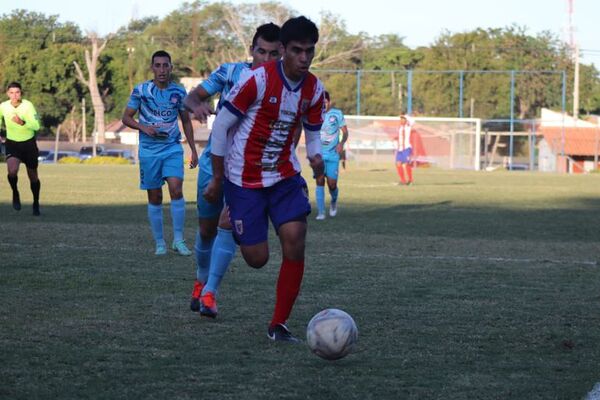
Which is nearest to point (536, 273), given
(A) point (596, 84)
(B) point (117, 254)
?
(B) point (117, 254)

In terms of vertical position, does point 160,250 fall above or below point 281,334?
below

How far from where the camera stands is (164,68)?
10492 millimetres

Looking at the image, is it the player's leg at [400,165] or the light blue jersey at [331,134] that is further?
the player's leg at [400,165]

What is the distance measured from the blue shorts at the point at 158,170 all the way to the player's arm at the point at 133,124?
0.27 metres

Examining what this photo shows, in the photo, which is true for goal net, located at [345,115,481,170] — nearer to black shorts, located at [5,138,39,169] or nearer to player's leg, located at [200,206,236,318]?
black shorts, located at [5,138,39,169]

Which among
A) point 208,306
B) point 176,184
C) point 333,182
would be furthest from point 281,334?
point 333,182

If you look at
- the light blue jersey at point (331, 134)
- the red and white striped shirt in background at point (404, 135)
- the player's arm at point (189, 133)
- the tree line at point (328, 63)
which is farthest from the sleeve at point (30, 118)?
the tree line at point (328, 63)

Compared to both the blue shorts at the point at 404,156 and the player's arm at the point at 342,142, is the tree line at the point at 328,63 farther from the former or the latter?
the player's arm at the point at 342,142

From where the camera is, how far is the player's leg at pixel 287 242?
596 cm

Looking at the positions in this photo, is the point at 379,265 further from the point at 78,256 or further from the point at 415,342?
the point at 415,342

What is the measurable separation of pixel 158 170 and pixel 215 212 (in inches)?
153

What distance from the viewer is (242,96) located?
5895 millimetres

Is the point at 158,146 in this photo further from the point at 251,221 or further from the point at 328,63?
the point at 328,63

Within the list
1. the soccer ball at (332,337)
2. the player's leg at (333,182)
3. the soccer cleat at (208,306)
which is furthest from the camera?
the player's leg at (333,182)
